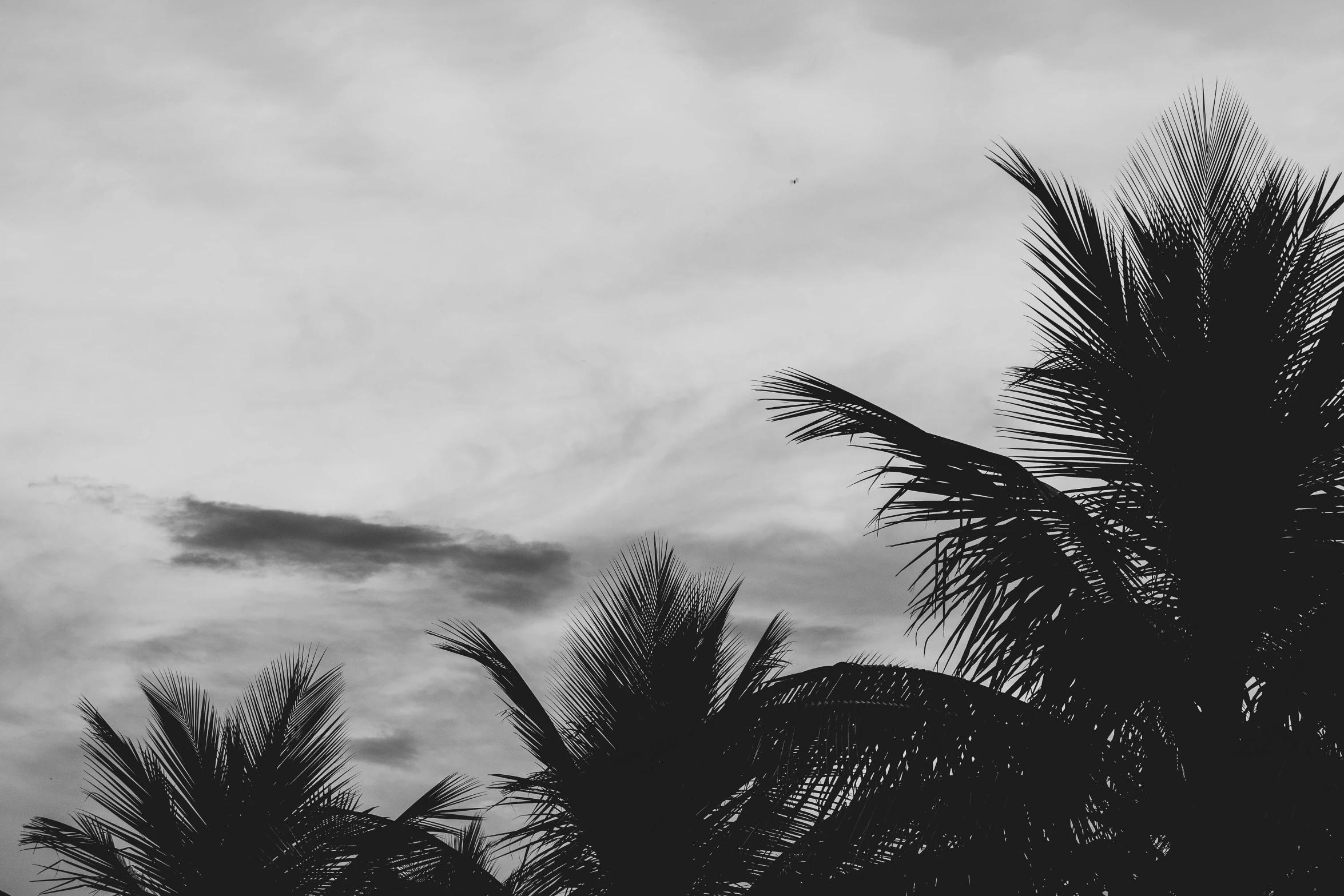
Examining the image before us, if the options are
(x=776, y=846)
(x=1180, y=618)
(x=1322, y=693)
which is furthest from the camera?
(x=776, y=846)

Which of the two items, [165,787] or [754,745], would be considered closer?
[754,745]

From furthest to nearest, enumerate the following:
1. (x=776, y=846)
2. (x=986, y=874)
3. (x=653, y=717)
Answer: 1. (x=653, y=717)
2. (x=776, y=846)
3. (x=986, y=874)

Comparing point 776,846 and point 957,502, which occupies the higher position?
point 957,502

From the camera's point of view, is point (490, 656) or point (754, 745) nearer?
point (754, 745)

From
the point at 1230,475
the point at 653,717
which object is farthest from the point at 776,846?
the point at 1230,475

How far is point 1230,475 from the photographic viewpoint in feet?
20.7

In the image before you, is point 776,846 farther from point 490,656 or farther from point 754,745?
point 754,745

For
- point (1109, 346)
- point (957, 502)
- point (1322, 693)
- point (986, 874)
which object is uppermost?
point (1109, 346)

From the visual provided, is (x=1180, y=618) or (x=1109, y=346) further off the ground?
(x=1109, y=346)

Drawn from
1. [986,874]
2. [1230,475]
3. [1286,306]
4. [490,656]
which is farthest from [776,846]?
[1286,306]

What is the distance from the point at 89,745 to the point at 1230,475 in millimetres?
11500

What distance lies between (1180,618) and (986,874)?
1.61 m

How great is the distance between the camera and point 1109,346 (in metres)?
6.75

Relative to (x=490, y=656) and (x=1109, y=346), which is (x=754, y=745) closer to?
(x=1109, y=346)
